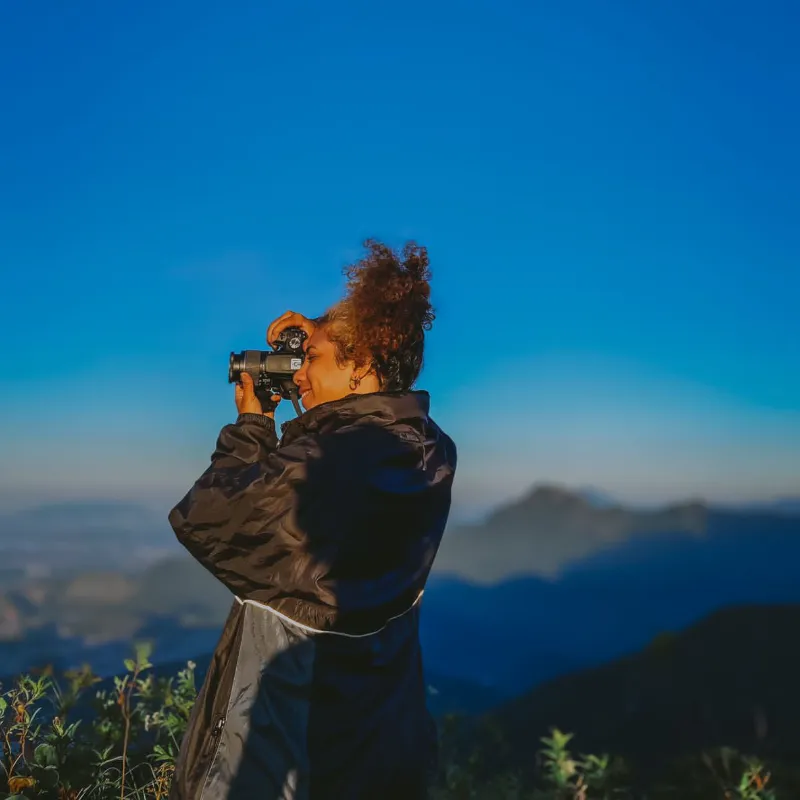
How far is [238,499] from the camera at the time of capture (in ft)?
→ 5.69

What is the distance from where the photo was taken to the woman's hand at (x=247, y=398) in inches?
80.9

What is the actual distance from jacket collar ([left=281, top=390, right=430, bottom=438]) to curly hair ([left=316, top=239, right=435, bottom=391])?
125 mm

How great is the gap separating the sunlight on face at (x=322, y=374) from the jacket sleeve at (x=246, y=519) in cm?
25

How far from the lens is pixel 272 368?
215 cm

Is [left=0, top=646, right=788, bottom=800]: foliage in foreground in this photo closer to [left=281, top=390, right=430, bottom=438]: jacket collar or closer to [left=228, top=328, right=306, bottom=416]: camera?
[left=228, top=328, right=306, bottom=416]: camera

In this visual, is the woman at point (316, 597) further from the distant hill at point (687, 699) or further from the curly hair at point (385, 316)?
the distant hill at point (687, 699)

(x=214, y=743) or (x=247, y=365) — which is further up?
(x=247, y=365)

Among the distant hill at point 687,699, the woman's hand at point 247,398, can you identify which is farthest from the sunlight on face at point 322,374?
the distant hill at point 687,699

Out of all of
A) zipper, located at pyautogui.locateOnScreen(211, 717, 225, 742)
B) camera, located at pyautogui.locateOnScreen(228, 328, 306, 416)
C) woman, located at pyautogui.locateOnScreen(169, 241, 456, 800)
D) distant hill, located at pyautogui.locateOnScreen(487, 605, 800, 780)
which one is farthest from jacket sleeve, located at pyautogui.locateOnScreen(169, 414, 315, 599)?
distant hill, located at pyautogui.locateOnScreen(487, 605, 800, 780)

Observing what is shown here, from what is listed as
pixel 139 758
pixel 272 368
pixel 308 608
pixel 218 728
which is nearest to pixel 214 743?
pixel 218 728

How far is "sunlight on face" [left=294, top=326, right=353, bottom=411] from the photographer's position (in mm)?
2027

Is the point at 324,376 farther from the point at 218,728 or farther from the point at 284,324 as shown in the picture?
the point at 218,728

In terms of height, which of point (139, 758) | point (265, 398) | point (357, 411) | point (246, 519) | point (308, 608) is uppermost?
point (265, 398)

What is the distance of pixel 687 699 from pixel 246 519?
5.80m
